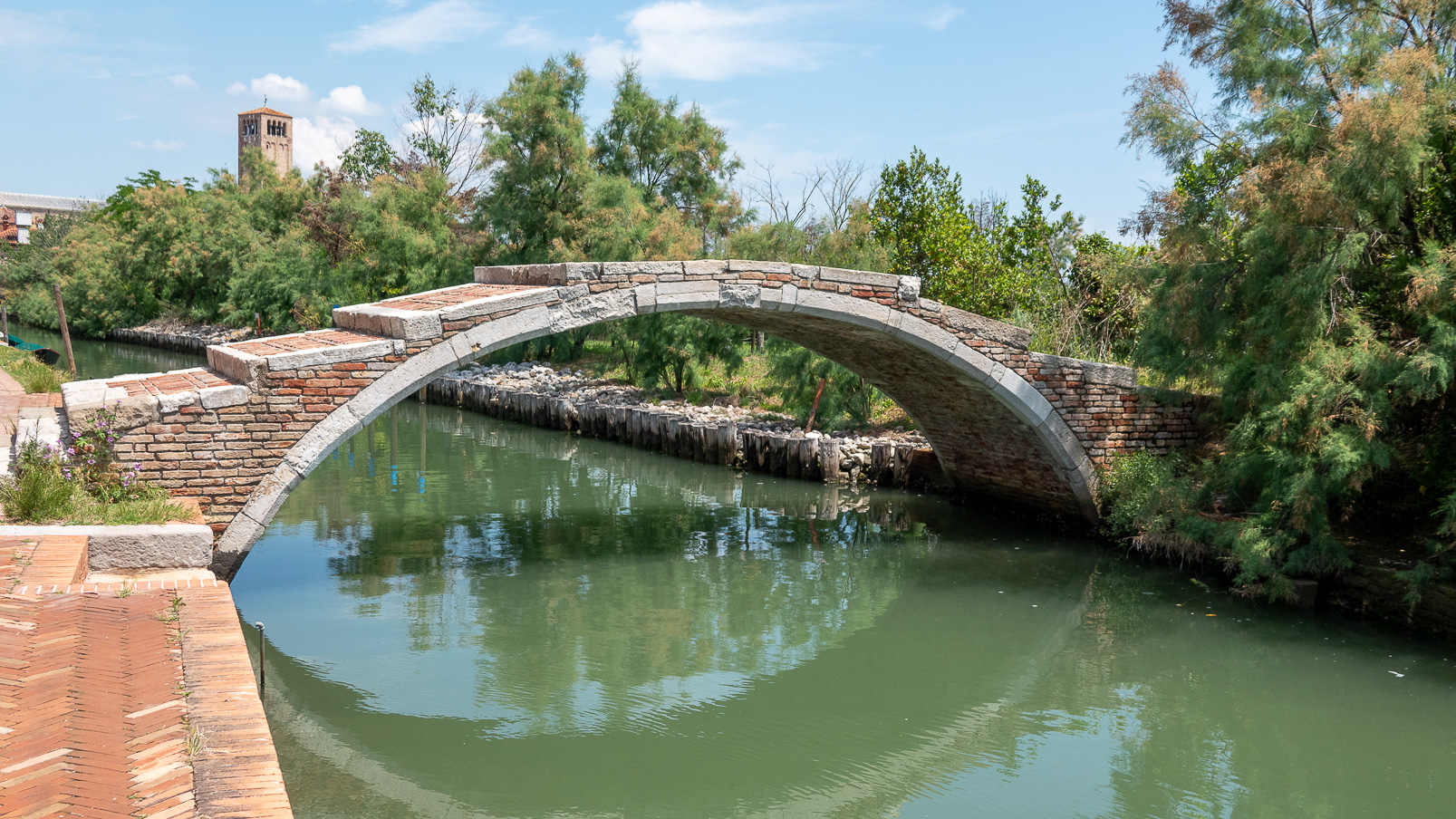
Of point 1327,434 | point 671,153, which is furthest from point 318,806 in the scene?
point 671,153

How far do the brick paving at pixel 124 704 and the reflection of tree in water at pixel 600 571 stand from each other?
2.60 metres

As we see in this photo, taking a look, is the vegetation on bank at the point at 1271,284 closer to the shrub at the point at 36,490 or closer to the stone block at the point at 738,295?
the stone block at the point at 738,295

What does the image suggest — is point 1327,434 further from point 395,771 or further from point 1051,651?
point 395,771

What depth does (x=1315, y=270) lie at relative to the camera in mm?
8633

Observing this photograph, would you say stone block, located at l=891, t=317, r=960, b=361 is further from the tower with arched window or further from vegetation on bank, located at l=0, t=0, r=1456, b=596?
Answer: the tower with arched window

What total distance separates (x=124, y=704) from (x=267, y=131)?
252 feet

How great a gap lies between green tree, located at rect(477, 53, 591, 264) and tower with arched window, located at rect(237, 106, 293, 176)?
52622 mm

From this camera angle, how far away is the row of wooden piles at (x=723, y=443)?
1523 centimetres

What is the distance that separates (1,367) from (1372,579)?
67.4 feet

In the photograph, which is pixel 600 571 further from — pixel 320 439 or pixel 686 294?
pixel 320 439

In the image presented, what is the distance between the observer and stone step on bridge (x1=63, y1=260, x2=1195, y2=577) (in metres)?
7.99

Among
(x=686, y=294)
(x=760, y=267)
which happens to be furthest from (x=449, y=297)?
(x=760, y=267)

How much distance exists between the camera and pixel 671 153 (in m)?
27.0

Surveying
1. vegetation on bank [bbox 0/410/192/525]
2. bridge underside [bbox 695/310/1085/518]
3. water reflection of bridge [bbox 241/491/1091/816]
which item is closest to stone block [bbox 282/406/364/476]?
vegetation on bank [bbox 0/410/192/525]
